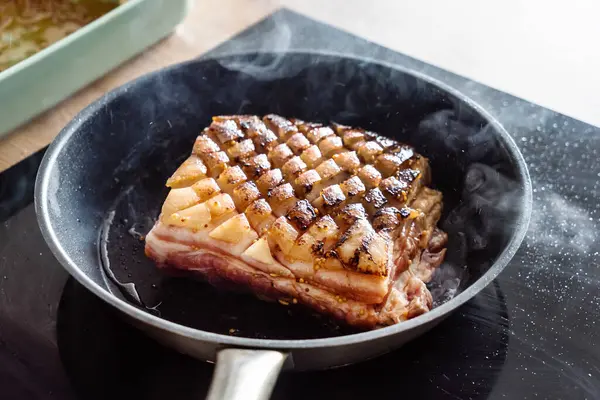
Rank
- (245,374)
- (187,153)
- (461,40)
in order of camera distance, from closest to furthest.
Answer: (245,374) → (187,153) → (461,40)

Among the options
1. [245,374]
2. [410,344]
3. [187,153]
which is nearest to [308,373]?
[410,344]

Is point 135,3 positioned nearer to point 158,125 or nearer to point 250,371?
point 158,125

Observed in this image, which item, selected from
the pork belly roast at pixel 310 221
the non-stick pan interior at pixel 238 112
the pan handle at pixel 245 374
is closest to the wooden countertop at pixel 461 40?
the non-stick pan interior at pixel 238 112

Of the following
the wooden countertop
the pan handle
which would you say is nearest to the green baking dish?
the wooden countertop

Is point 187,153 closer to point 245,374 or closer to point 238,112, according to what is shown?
point 238,112

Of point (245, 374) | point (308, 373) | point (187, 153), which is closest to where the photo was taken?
point (245, 374)
